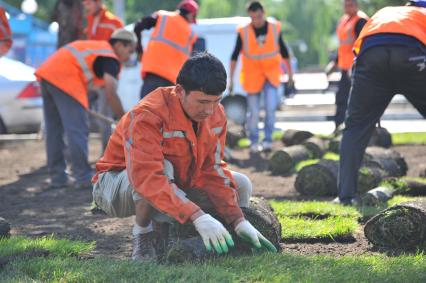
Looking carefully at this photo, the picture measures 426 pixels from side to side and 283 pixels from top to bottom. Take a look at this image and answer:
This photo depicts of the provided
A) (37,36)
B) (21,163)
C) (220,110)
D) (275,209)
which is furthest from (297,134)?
(37,36)

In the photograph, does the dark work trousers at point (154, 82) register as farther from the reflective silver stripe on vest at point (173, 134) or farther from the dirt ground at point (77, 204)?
the reflective silver stripe on vest at point (173, 134)

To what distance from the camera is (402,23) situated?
557 cm

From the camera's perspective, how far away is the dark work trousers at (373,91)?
18.2ft

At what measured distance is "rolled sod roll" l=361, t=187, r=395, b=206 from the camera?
601 cm

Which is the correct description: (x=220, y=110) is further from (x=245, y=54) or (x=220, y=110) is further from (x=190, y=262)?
(x=245, y=54)

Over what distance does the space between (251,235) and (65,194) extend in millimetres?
3705

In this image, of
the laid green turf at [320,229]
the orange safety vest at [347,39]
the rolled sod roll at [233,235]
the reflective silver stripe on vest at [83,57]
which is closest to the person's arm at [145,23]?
the reflective silver stripe on vest at [83,57]

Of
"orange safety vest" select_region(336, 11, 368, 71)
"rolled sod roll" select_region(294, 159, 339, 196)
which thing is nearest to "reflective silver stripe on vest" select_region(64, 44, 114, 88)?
"rolled sod roll" select_region(294, 159, 339, 196)

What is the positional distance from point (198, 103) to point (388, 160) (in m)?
4.22

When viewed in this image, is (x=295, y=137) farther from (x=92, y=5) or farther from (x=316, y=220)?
(x=316, y=220)

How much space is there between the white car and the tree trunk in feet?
11.1

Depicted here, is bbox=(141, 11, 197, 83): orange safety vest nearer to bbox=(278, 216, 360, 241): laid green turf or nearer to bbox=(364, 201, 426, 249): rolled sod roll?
bbox=(278, 216, 360, 241): laid green turf

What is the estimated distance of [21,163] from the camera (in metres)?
10.4

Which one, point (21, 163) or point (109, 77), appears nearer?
point (109, 77)
